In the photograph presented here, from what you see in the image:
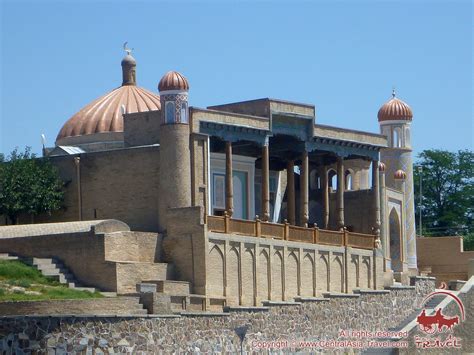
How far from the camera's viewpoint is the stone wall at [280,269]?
54312mm

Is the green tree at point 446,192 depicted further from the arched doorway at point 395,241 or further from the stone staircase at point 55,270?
the stone staircase at point 55,270

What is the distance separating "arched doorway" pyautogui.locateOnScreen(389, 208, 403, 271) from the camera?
68.4 meters

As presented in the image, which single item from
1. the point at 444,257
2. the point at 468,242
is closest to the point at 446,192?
the point at 468,242

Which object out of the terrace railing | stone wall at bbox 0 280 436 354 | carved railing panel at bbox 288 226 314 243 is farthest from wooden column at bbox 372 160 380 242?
carved railing panel at bbox 288 226 314 243

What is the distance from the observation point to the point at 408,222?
232ft

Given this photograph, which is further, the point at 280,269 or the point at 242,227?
the point at 280,269

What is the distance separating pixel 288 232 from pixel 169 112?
785 centimetres

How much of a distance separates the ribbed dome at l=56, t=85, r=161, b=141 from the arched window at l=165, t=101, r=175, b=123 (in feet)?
26.0

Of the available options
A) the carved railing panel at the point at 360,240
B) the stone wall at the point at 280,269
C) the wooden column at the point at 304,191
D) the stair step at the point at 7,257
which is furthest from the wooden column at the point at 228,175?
the stair step at the point at 7,257

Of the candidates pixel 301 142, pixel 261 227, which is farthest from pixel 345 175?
pixel 261 227

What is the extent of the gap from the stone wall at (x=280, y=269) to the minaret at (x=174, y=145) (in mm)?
1946

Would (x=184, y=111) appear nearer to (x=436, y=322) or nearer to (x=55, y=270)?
(x=55, y=270)

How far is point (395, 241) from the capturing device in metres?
69.4

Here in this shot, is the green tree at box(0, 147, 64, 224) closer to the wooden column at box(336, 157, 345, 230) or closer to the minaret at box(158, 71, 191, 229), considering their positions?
the minaret at box(158, 71, 191, 229)
